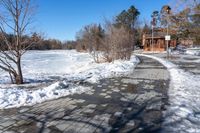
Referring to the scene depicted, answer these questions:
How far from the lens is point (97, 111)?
5574mm

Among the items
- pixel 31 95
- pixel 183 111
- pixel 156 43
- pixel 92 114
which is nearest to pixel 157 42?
pixel 156 43

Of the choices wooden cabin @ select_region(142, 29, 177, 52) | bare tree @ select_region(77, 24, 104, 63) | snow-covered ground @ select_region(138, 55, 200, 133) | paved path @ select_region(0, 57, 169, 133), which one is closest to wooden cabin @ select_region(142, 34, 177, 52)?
wooden cabin @ select_region(142, 29, 177, 52)

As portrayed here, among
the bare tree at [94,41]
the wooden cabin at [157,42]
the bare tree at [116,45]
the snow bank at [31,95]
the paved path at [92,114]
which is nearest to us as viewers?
the paved path at [92,114]

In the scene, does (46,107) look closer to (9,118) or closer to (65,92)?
(9,118)

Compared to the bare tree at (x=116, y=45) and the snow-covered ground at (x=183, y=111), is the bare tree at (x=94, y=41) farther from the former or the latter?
the snow-covered ground at (x=183, y=111)

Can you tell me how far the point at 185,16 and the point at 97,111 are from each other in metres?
18.3

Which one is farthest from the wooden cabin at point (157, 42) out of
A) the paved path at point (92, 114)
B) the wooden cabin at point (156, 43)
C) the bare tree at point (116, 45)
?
the paved path at point (92, 114)

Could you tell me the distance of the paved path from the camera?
176 inches

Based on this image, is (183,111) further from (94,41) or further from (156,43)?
(156,43)

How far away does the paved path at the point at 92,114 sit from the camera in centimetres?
447

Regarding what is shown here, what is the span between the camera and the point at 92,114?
17.5ft

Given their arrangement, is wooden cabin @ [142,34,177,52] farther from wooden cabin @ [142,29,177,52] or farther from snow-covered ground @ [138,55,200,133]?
snow-covered ground @ [138,55,200,133]

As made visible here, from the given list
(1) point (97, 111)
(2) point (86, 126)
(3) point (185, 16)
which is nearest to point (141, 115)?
(1) point (97, 111)

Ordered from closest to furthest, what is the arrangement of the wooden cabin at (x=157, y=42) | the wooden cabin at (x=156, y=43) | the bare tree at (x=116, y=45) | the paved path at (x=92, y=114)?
the paved path at (x=92, y=114) < the bare tree at (x=116, y=45) < the wooden cabin at (x=156, y=43) < the wooden cabin at (x=157, y=42)
